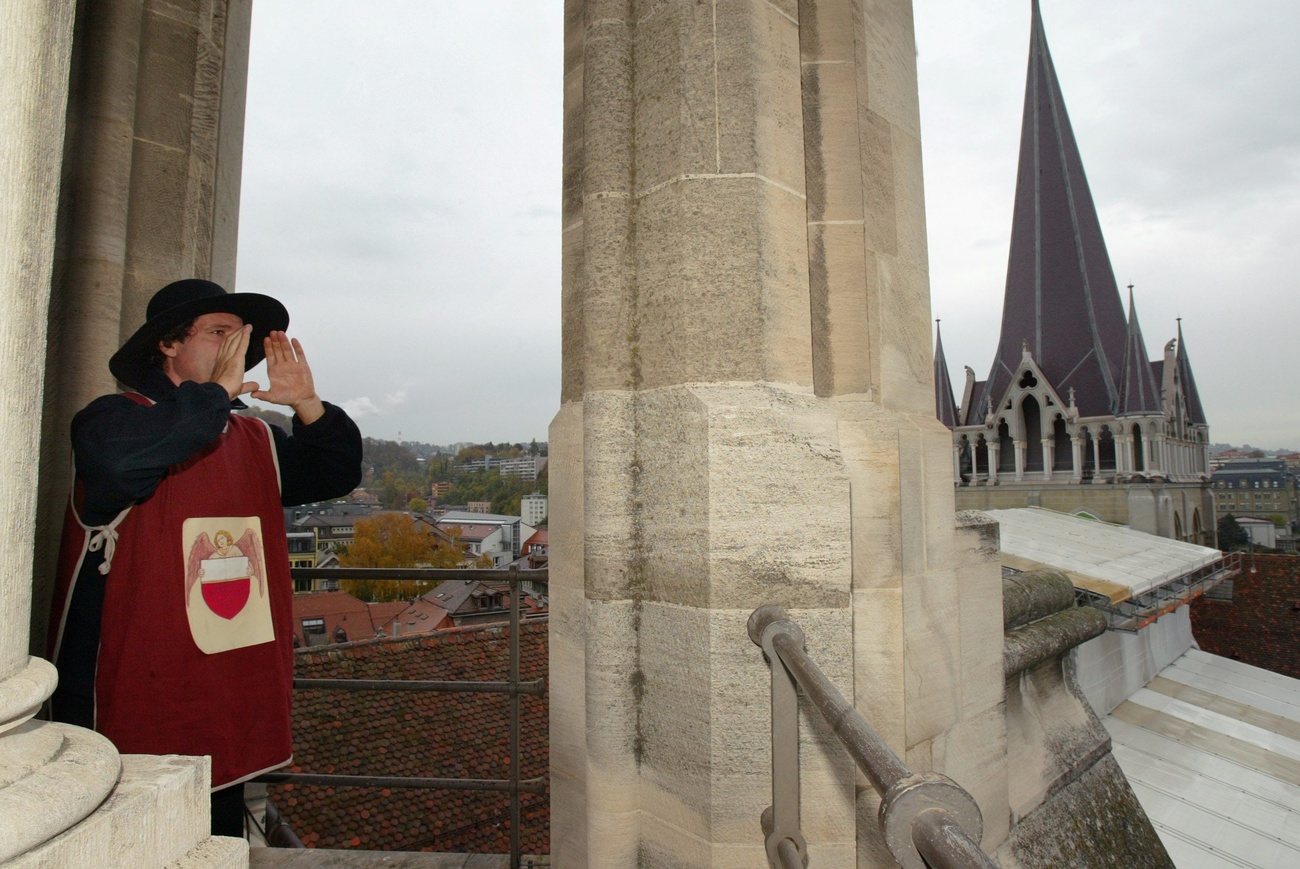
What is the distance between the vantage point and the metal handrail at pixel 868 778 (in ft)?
2.04

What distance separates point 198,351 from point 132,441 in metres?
0.39

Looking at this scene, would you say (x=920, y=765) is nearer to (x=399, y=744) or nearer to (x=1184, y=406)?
(x=399, y=744)

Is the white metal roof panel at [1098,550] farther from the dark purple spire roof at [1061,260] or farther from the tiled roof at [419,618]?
the tiled roof at [419,618]

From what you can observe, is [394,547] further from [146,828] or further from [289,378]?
[146,828]

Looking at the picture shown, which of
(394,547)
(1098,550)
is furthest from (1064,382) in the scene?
(394,547)

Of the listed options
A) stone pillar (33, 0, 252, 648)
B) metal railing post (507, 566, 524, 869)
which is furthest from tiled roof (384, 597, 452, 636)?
stone pillar (33, 0, 252, 648)

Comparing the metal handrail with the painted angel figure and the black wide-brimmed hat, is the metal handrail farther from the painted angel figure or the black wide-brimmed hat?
the black wide-brimmed hat

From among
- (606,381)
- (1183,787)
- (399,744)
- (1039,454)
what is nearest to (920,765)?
(606,381)

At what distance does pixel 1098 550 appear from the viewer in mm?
16766

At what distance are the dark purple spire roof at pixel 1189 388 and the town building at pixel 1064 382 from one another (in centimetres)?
441

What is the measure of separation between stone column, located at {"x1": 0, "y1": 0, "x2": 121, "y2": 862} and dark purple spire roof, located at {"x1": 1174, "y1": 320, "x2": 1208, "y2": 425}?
159 ft

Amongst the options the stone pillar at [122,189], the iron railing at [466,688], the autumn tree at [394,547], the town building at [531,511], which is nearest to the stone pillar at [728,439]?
the iron railing at [466,688]

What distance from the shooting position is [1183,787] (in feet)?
39.1

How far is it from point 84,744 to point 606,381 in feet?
3.46
